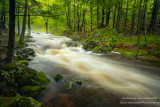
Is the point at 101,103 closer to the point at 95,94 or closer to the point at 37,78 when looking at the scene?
the point at 95,94

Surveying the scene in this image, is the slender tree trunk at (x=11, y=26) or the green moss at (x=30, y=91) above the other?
the slender tree trunk at (x=11, y=26)

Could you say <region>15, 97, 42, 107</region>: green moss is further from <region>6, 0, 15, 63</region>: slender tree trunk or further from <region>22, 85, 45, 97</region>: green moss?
<region>6, 0, 15, 63</region>: slender tree trunk

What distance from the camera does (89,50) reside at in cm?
1403

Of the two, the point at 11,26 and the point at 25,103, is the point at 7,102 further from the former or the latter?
the point at 11,26

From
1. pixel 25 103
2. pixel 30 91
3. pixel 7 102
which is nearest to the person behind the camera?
pixel 7 102

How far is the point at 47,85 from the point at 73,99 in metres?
1.89

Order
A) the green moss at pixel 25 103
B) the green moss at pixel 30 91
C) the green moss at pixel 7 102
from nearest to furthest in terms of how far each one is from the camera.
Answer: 1. the green moss at pixel 7 102
2. the green moss at pixel 25 103
3. the green moss at pixel 30 91

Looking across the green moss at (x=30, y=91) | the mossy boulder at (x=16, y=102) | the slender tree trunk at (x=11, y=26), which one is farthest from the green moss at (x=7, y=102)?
the slender tree trunk at (x=11, y=26)

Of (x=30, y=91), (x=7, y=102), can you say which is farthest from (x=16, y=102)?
(x=30, y=91)

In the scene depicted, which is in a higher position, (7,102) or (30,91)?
(7,102)

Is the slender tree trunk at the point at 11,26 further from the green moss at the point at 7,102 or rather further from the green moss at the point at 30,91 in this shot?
the green moss at the point at 7,102

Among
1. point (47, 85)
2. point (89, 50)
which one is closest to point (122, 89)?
point (47, 85)

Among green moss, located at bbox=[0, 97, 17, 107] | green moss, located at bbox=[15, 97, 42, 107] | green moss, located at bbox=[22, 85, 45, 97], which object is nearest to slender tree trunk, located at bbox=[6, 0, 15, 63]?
green moss, located at bbox=[22, 85, 45, 97]

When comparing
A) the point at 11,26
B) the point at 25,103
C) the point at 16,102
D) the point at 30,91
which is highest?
the point at 11,26
